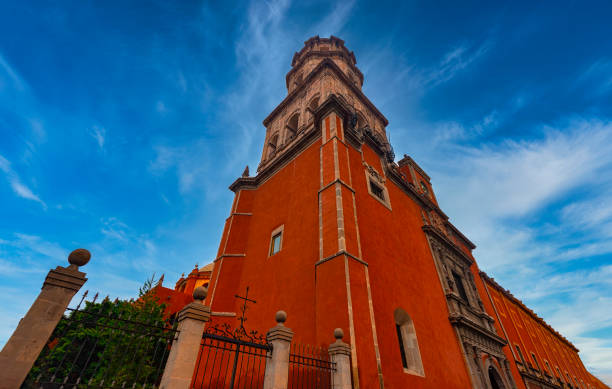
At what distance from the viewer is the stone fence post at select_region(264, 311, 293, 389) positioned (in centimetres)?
548

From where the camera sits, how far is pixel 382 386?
23.3 ft

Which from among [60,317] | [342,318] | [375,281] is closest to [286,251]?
[375,281]

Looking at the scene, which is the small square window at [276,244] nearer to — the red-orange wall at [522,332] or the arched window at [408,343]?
the arched window at [408,343]

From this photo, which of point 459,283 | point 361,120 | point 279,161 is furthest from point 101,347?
point 361,120

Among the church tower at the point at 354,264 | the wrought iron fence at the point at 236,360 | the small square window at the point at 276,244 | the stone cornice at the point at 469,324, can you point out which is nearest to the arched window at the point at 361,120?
the church tower at the point at 354,264

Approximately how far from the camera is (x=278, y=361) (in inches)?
223

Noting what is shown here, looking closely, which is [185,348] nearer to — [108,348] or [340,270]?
[108,348]

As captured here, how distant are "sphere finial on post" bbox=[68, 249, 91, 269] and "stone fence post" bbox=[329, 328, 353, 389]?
204 inches

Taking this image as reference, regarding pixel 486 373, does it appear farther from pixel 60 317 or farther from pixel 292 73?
pixel 292 73

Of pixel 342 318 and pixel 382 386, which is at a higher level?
pixel 342 318

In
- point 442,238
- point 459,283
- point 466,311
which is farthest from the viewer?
point 459,283

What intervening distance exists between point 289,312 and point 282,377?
377cm

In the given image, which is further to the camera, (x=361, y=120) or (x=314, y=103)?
(x=361, y=120)

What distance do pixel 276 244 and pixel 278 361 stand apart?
6.71 m
